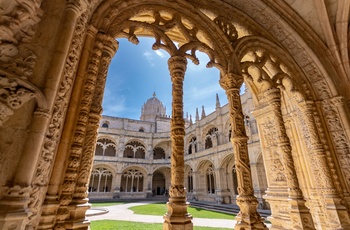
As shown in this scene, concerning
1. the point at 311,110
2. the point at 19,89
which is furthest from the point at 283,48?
the point at 19,89

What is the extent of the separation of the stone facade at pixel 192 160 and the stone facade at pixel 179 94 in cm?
1028

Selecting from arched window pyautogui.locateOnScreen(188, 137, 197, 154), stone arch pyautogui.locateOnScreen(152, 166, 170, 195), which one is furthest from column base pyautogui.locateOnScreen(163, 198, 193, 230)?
stone arch pyautogui.locateOnScreen(152, 166, 170, 195)

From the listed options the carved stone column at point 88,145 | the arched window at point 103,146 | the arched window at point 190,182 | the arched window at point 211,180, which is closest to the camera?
the carved stone column at point 88,145

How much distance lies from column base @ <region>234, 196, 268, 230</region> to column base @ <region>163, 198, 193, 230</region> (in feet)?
3.01

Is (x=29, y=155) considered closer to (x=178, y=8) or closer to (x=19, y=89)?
(x=19, y=89)

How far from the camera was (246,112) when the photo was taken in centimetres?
1606

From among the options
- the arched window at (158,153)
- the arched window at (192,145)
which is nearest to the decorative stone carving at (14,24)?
the arched window at (192,145)

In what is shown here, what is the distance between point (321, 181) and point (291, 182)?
819mm

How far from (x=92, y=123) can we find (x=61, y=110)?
1.43 ft

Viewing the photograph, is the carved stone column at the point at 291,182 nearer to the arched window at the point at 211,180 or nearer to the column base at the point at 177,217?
the column base at the point at 177,217

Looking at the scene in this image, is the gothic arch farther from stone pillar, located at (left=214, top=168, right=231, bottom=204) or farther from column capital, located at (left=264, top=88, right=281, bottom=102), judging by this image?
column capital, located at (left=264, top=88, right=281, bottom=102)

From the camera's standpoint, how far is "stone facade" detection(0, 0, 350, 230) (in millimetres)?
1406

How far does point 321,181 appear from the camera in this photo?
3.81m

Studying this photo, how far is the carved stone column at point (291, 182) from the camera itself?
10.6 ft
